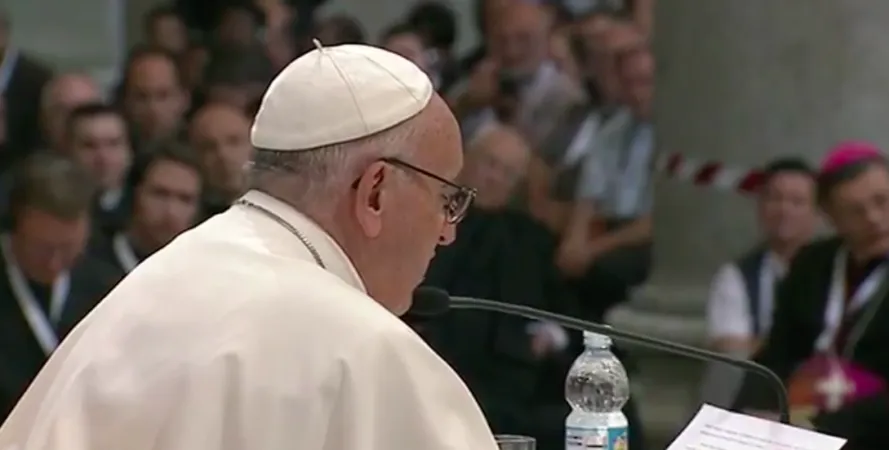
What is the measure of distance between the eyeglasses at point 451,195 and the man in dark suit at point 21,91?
4.39 metres

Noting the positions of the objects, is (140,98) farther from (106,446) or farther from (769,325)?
(106,446)

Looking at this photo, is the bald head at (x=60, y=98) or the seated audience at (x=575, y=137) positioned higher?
the seated audience at (x=575, y=137)

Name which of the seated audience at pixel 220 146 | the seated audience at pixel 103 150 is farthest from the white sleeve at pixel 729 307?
the seated audience at pixel 103 150

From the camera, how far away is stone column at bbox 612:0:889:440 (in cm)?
622

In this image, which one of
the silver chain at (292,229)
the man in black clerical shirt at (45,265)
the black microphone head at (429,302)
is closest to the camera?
the silver chain at (292,229)

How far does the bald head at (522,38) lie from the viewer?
6797 millimetres

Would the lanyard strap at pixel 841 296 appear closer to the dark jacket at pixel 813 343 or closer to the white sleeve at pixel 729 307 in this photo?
the dark jacket at pixel 813 343

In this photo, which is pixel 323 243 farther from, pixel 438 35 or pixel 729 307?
pixel 438 35

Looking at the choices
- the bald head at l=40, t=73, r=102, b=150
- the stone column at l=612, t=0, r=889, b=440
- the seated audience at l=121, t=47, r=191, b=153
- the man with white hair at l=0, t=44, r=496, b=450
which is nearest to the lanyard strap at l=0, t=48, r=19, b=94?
the bald head at l=40, t=73, r=102, b=150

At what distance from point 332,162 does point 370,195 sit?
63 millimetres

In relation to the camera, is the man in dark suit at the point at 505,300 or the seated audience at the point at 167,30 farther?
the seated audience at the point at 167,30

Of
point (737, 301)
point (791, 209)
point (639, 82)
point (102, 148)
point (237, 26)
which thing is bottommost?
point (102, 148)

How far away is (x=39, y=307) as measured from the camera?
5.20m

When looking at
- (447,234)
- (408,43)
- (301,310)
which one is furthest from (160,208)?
(301,310)
